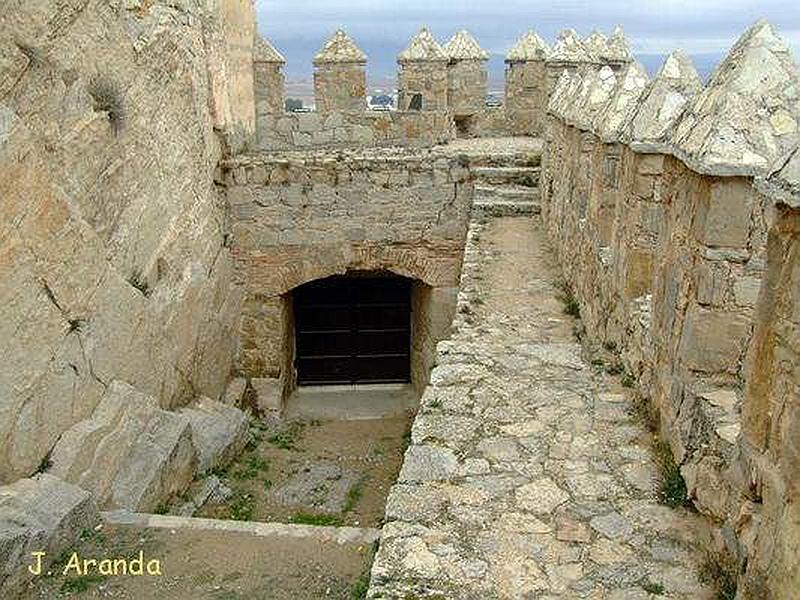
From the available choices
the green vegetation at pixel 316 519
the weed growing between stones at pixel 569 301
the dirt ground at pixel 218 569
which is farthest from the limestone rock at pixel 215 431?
the weed growing between stones at pixel 569 301

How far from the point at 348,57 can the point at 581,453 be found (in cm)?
995

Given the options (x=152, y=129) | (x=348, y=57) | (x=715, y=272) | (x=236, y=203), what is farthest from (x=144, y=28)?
(x=715, y=272)

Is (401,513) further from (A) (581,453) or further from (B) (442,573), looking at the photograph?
(A) (581,453)

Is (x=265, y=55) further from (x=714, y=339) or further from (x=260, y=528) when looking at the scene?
(x=714, y=339)

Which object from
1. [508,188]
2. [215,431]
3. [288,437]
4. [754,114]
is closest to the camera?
[754,114]

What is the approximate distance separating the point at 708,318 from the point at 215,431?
19.3 feet

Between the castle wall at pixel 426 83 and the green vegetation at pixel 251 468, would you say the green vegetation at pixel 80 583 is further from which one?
the castle wall at pixel 426 83

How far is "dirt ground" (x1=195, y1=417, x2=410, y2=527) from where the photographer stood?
24.0 ft

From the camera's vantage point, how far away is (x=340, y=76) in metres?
12.8

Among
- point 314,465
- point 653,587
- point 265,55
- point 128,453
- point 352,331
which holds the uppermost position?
point 265,55

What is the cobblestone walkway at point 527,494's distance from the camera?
315 centimetres

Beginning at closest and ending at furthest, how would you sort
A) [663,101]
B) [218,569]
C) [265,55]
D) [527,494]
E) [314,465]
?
[527,494] < [663,101] < [218,569] < [314,465] < [265,55]

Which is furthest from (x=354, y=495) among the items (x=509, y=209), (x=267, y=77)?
(x=267, y=77)

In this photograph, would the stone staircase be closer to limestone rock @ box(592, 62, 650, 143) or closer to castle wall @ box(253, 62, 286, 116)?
castle wall @ box(253, 62, 286, 116)
